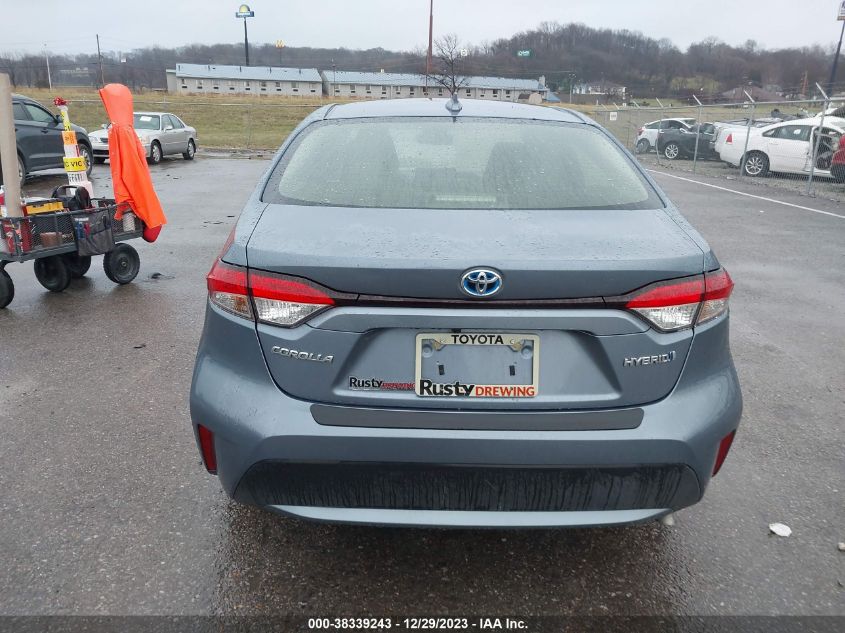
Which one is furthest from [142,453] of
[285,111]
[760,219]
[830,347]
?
[285,111]

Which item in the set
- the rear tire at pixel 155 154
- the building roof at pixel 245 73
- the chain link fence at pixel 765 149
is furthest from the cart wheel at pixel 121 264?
the building roof at pixel 245 73

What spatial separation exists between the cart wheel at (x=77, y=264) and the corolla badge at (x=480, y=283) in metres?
5.92

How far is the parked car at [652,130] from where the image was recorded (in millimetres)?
24844

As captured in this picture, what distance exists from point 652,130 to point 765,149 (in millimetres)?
7482

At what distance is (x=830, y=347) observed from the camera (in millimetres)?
5281

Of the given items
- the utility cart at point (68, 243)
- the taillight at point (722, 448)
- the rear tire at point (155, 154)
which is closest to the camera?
the taillight at point (722, 448)

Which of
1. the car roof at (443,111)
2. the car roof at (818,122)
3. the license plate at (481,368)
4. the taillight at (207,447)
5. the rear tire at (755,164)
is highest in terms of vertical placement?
the car roof at (443,111)

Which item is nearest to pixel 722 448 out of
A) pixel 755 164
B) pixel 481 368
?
pixel 481 368

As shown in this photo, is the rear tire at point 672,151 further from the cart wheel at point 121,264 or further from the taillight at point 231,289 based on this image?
the taillight at point 231,289

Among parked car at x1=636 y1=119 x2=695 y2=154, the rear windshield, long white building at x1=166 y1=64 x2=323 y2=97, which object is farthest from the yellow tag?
long white building at x1=166 y1=64 x2=323 y2=97

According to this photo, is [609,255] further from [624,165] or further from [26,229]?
[26,229]

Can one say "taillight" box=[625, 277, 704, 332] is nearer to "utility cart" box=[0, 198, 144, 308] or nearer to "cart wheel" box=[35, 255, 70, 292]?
"utility cart" box=[0, 198, 144, 308]

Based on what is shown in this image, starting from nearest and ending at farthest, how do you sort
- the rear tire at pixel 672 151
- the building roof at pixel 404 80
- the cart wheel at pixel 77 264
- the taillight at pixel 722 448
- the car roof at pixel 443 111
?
1. the taillight at pixel 722 448
2. the car roof at pixel 443 111
3. the cart wheel at pixel 77 264
4. the rear tire at pixel 672 151
5. the building roof at pixel 404 80

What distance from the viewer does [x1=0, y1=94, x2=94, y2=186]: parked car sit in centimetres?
1397
